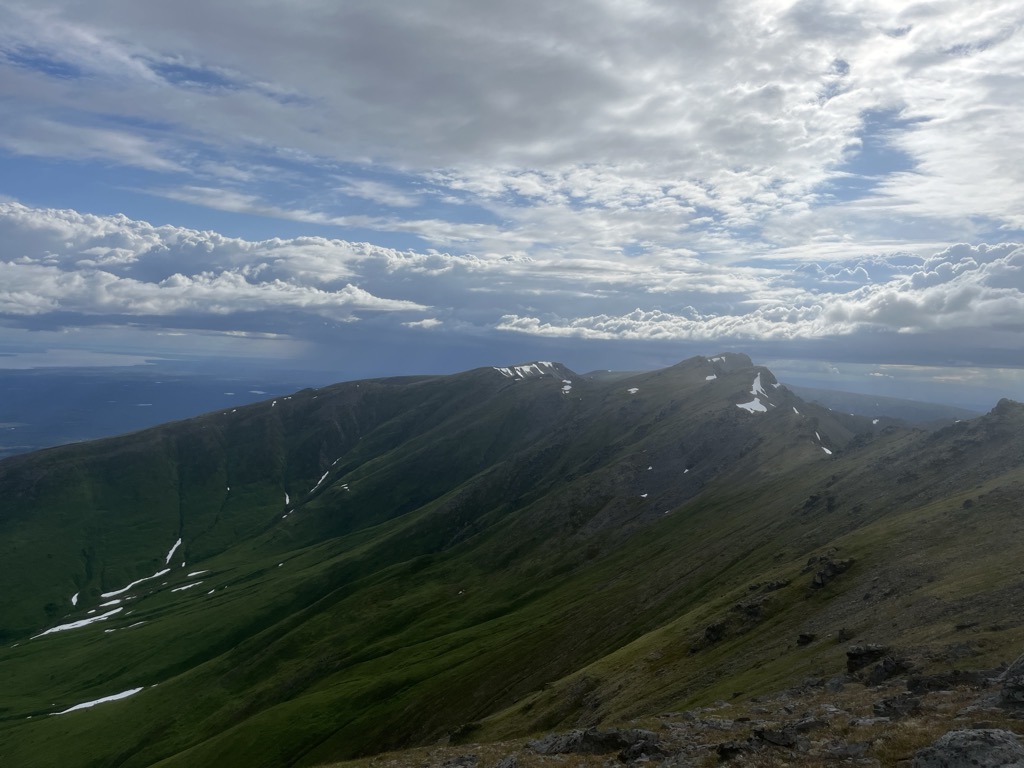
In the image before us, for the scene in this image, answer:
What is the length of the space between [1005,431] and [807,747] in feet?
426

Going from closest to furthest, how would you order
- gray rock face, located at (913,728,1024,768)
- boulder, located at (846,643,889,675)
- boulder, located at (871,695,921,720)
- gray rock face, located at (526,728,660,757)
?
gray rock face, located at (913,728,1024,768), boulder, located at (871,695,921,720), gray rock face, located at (526,728,660,757), boulder, located at (846,643,889,675)

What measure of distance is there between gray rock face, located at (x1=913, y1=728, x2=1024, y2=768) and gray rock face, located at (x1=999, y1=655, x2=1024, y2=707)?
24.2ft

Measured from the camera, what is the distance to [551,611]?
15650cm

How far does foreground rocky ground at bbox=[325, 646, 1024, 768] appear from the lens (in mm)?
28484

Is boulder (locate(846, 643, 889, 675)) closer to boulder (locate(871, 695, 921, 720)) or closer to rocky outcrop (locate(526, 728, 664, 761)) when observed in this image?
boulder (locate(871, 695, 921, 720))

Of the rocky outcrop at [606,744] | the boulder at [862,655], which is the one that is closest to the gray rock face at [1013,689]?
the rocky outcrop at [606,744]

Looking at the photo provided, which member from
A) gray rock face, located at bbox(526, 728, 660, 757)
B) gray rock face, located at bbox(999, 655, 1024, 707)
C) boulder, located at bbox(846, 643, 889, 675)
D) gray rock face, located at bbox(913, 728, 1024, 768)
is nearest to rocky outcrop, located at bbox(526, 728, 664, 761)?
gray rock face, located at bbox(526, 728, 660, 757)

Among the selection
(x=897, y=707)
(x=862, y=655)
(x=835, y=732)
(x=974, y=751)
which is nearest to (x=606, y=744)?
(x=835, y=732)

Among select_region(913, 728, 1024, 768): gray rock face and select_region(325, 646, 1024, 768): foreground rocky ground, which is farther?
select_region(325, 646, 1024, 768): foreground rocky ground

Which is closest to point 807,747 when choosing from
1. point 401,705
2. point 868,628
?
point 868,628

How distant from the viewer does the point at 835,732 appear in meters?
34.0

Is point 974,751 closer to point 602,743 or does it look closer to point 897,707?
point 897,707

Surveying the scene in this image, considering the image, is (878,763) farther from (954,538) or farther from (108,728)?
(108,728)

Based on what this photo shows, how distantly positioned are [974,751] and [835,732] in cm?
918
